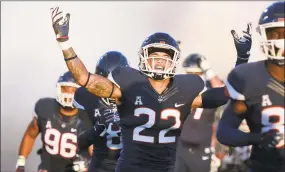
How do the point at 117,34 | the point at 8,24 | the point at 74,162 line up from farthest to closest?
the point at 117,34, the point at 8,24, the point at 74,162

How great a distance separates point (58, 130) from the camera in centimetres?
563

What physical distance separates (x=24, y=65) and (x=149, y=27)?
3536 mm

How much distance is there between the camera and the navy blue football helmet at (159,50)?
3752 millimetres

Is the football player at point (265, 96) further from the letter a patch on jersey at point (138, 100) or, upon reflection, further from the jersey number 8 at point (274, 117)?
the letter a patch on jersey at point (138, 100)

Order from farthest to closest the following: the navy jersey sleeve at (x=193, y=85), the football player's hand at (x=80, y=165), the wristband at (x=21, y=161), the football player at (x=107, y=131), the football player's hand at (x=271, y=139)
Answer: the wristband at (x=21, y=161)
the football player's hand at (x=80, y=165)
the football player at (x=107, y=131)
the navy jersey sleeve at (x=193, y=85)
the football player's hand at (x=271, y=139)

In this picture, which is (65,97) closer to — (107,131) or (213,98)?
(107,131)

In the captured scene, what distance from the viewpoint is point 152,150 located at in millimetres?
3754

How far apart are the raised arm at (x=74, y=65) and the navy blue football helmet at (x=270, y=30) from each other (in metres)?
0.99

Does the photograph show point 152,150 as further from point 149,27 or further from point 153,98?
point 149,27

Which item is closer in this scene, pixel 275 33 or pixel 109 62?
pixel 275 33

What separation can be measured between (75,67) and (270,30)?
44.0 inches

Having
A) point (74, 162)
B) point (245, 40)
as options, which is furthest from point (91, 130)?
point (245, 40)

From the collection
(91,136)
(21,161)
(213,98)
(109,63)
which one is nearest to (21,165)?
(21,161)

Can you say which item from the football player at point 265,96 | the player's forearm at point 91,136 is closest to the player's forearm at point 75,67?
the football player at point 265,96
